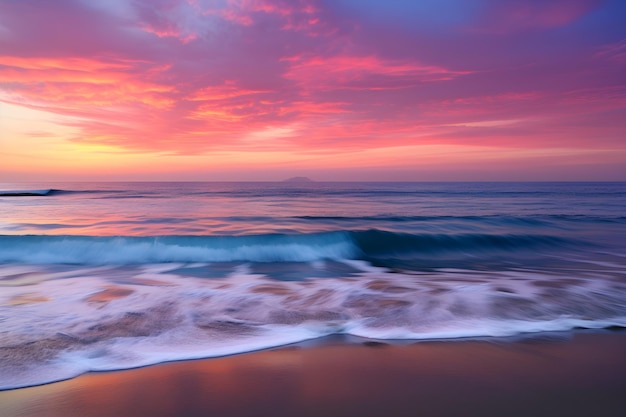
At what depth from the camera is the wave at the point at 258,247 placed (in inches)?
396

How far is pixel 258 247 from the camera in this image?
11023 mm

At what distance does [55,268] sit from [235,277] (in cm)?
405

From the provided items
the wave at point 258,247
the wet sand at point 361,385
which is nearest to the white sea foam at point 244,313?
the wet sand at point 361,385

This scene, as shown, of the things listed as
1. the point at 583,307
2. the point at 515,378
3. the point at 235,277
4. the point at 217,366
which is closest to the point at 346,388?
the point at 217,366

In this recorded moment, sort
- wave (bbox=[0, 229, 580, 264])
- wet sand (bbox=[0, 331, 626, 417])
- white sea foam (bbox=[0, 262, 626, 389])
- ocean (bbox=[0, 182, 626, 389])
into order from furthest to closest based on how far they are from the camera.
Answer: wave (bbox=[0, 229, 580, 264])
ocean (bbox=[0, 182, 626, 389])
white sea foam (bbox=[0, 262, 626, 389])
wet sand (bbox=[0, 331, 626, 417])

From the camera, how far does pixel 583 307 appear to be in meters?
5.41

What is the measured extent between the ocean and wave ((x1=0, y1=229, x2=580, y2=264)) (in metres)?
0.05

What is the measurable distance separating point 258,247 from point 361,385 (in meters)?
8.06

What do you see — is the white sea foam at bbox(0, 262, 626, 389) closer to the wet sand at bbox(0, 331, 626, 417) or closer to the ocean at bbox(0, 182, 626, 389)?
the ocean at bbox(0, 182, 626, 389)

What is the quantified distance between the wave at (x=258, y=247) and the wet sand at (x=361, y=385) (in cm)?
660

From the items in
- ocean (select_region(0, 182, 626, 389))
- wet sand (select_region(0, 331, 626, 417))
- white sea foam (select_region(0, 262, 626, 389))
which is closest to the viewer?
wet sand (select_region(0, 331, 626, 417))

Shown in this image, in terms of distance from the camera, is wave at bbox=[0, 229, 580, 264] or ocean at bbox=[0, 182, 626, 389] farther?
wave at bbox=[0, 229, 580, 264]

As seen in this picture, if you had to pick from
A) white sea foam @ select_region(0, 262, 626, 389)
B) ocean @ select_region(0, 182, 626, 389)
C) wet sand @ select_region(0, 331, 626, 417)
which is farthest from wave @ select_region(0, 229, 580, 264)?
wet sand @ select_region(0, 331, 626, 417)

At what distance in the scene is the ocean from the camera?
13.7 feet
